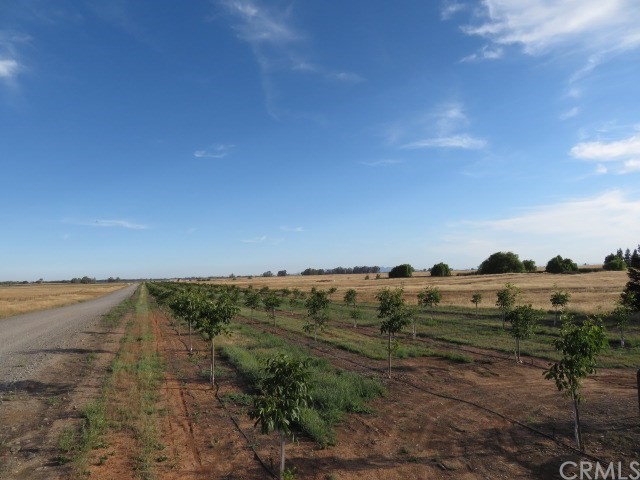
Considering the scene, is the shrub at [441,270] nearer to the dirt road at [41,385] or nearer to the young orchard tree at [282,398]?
the dirt road at [41,385]

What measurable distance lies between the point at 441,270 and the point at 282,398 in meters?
146

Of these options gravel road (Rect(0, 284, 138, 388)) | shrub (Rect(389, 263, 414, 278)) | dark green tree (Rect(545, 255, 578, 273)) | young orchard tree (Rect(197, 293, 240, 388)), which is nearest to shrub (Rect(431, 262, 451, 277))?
shrub (Rect(389, 263, 414, 278))

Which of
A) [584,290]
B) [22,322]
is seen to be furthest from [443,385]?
[584,290]

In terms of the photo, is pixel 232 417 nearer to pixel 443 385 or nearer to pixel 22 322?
pixel 443 385

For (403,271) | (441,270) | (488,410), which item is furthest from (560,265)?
(488,410)

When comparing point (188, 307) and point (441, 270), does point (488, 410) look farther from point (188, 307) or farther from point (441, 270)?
point (441, 270)

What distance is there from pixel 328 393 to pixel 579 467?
Answer: 7.81 metres

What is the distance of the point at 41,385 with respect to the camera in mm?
17578

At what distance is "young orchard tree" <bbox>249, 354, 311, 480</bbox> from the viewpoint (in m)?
8.59

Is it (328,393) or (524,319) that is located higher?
(524,319)

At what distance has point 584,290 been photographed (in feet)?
214

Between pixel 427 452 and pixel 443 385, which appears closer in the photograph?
pixel 427 452

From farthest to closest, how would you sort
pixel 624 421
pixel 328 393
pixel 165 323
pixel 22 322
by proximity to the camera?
pixel 22 322
pixel 165 323
pixel 328 393
pixel 624 421

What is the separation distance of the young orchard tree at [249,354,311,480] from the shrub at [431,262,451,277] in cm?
14445
